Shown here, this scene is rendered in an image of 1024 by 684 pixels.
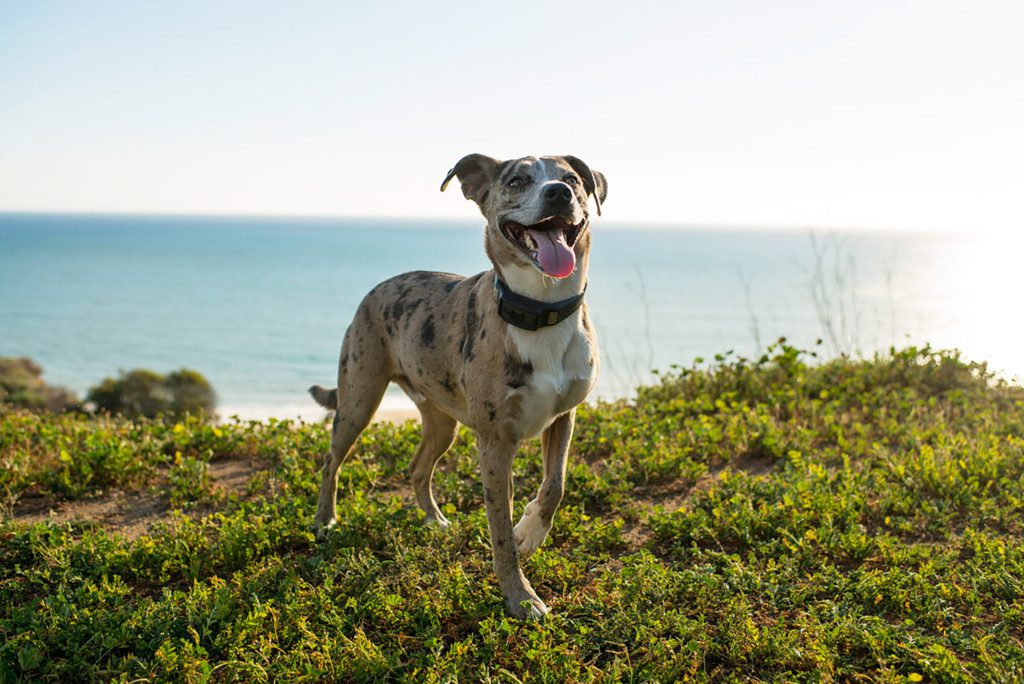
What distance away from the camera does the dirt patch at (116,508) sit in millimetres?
5645

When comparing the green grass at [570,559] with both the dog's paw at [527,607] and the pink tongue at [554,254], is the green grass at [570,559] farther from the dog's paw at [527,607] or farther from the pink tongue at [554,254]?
the pink tongue at [554,254]

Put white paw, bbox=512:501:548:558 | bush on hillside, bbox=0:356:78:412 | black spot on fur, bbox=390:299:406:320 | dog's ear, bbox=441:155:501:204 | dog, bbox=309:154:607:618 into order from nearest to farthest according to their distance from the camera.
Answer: dog, bbox=309:154:607:618 < dog's ear, bbox=441:155:501:204 < white paw, bbox=512:501:548:558 < black spot on fur, bbox=390:299:406:320 < bush on hillside, bbox=0:356:78:412

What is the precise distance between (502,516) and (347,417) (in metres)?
1.63

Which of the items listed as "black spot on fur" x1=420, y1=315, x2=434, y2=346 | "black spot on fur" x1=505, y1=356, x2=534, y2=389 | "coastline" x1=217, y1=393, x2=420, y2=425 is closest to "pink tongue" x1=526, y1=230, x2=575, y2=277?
"black spot on fur" x1=505, y1=356, x2=534, y2=389

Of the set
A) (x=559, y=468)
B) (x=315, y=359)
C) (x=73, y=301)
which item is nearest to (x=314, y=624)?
(x=559, y=468)

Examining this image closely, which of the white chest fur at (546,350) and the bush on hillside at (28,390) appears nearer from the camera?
the white chest fur at (546,350)

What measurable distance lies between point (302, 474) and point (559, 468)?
2800 mm

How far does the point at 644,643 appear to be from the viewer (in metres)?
3.87

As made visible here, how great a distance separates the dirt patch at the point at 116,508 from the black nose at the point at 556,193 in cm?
373

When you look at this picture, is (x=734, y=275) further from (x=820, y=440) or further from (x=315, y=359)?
(x=820, y=440)

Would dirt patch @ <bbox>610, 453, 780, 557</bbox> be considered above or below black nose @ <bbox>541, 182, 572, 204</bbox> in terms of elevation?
below

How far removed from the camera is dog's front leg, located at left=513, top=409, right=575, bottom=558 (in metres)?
4.41

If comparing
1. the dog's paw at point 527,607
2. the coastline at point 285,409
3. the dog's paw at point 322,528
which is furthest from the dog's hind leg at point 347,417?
the coastline at point 285,409

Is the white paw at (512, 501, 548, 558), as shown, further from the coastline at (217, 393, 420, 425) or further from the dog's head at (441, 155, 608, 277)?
the coastline at (217, 393, 420, 425)
